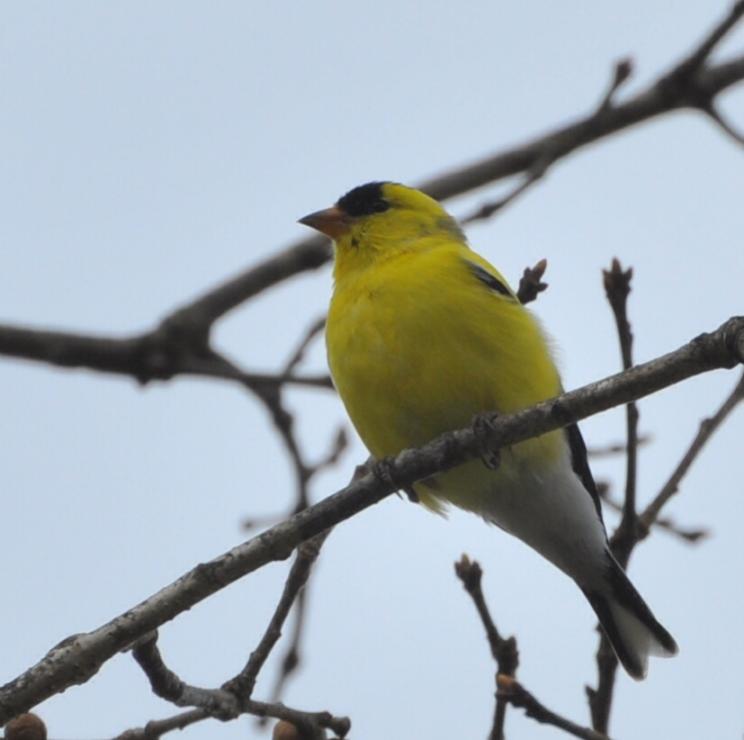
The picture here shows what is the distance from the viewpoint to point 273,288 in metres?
5.01

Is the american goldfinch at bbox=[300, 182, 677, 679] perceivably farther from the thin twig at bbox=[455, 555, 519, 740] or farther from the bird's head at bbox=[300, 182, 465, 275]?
the thin twig at bbox=[455, 555, 519, 740]

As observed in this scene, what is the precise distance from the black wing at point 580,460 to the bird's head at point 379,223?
1.10m

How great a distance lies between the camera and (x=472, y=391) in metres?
4.90

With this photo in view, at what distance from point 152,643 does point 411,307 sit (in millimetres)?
2112

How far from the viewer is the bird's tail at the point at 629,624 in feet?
17.3

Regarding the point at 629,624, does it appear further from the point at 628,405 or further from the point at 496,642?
the point at 628,405

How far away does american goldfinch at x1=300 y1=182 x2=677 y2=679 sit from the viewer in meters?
4.94

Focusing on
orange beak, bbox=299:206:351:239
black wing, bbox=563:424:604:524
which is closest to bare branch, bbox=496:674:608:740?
black wing, bbox=563:424:604:524

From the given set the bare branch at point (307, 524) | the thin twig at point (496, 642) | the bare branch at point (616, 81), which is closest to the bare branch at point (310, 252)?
the bare branch at point (616, 81)

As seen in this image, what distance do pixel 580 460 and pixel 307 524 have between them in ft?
7.59

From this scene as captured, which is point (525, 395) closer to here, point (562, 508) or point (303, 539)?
point (562, 508)

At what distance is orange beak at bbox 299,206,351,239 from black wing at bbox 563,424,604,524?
4.96 feet

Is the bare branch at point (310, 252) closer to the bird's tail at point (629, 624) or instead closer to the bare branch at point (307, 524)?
the bare branch at point (307, 524)

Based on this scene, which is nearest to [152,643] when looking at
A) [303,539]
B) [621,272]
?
[303,539]
